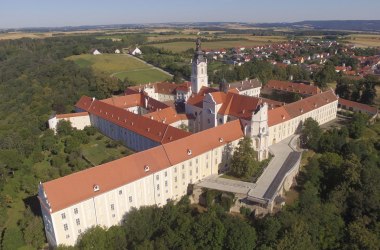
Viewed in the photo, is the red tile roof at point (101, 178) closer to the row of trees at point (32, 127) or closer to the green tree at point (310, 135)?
the row of trees at point (32, 127)

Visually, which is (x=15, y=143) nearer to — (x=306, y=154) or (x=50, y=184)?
(x=50, y=184)

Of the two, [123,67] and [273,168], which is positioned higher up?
[123,67]

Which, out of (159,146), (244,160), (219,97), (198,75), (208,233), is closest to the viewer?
(208,233)

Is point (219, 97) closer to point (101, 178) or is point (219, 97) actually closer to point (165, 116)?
point (165, 116)

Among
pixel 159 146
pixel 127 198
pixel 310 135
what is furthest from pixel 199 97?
pixel 127 198

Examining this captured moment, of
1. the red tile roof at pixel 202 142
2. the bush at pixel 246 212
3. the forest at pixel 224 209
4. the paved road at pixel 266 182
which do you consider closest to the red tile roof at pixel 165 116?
the red tile roof at pixel 202 142

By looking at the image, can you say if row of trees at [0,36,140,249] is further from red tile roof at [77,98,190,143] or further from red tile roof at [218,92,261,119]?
red tile roof at [218,92,261,119]

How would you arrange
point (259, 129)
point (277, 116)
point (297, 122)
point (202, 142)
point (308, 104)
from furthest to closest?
point (308, 104), point (297, 122), point (277, 116), point (259, 129), point (202, 142)
